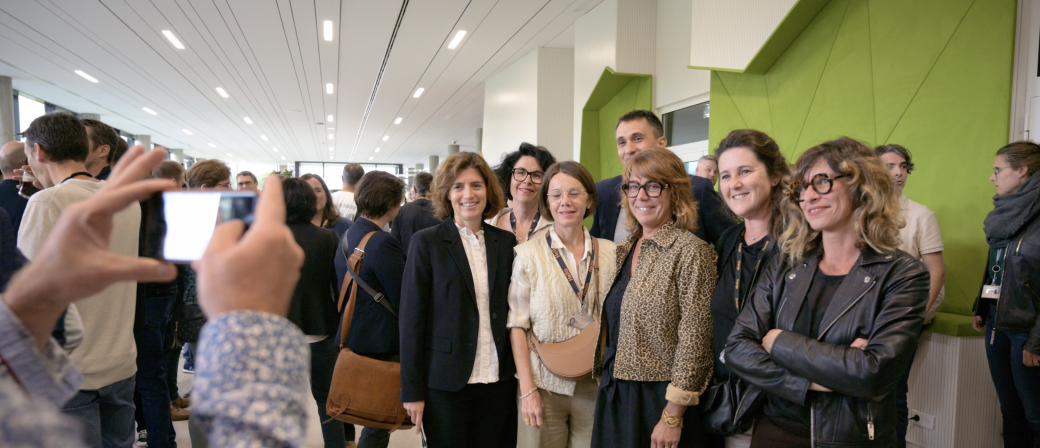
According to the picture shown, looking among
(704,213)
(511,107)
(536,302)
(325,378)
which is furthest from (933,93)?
(511,107)

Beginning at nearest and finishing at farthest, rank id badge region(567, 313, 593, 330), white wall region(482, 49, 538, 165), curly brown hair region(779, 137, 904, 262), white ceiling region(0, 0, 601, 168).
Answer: curly brown hair region(779, 137, 904, 262), id badge region(567, 313, 593, 330), white ceiling region(0, 0, 601, 168), white wall region(482, 49, 538, 165)

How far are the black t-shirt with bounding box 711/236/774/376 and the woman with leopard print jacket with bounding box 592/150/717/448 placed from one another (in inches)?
1.5

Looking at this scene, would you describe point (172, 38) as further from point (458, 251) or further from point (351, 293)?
point (458, 251)

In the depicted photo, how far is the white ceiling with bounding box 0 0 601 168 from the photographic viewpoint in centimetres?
723

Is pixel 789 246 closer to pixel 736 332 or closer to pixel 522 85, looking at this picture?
pixel 736 332

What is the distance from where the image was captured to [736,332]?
172cm

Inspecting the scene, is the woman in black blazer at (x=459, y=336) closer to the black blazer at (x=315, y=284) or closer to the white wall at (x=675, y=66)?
the black blazer at (x=315, y=284)

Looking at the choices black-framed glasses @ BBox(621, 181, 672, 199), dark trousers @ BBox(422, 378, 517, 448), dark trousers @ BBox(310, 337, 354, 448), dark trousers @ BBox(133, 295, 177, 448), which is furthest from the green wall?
dark trousers @ BBox(133, 295, 177, 448)

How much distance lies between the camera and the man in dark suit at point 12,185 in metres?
2.72

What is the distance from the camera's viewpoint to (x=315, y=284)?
9.45 feet

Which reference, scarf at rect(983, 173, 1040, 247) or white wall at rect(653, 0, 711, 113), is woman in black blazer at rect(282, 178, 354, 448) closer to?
scarf at rect(983, 173, 1040, 247)

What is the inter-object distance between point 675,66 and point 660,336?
5.36 m

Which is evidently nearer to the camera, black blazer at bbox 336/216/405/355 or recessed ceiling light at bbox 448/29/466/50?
black blazer at bbox 336/216/405/355

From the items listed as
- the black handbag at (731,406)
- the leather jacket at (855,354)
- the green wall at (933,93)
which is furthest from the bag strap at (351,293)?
the green wall at (933,93)
